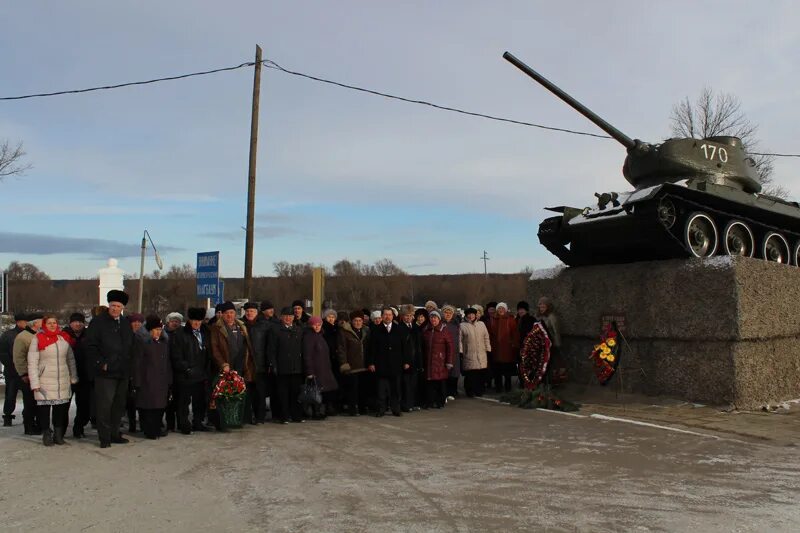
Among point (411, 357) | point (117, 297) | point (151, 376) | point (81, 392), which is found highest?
point (117, 297)

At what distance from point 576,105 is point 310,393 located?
24.7 feet

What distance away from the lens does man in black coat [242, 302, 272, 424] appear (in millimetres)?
8555

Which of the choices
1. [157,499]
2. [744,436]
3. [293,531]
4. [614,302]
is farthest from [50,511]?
[614,302]

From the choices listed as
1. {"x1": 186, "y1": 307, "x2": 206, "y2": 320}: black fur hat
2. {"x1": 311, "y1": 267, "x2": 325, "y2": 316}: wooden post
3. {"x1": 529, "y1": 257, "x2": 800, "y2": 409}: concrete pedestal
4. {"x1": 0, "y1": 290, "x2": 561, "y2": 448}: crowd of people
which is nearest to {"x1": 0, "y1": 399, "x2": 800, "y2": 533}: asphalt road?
{"x1": 0, "y1": 290, "x2": 561, "y2": 448}: crowd of people

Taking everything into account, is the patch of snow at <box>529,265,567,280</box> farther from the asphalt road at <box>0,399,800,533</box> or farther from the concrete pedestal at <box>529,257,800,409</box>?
the asphalt road at <box>0,399,800,533</box>

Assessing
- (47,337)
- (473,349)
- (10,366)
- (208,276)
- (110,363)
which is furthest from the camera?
(208,276)

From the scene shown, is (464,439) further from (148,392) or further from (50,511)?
(50,511)

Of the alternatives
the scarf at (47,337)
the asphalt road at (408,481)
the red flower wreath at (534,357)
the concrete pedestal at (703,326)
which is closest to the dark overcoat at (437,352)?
the red flower wreath at (534,357)

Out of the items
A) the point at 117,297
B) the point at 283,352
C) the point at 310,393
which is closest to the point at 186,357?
the point at 117,297

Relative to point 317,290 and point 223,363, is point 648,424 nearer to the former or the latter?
point 223,363

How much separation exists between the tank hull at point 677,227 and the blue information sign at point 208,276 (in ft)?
20.2

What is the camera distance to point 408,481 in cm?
550

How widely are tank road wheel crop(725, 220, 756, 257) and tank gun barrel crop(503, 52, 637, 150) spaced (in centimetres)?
231

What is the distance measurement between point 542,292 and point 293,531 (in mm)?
8354
